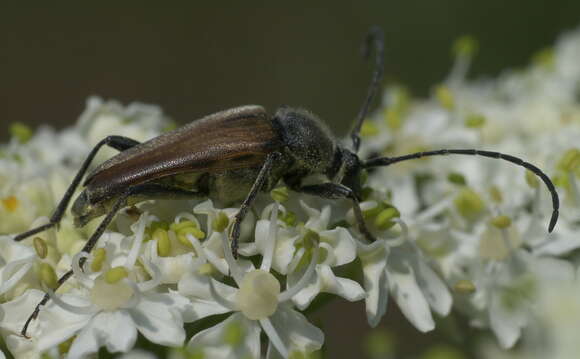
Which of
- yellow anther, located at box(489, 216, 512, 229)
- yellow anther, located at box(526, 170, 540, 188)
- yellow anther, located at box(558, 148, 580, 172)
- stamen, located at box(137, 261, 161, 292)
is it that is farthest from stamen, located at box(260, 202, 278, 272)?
yellow anther, located at box(558, 148, 580, 172)

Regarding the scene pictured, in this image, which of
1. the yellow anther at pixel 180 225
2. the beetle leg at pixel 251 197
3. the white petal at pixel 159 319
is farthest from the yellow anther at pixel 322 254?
the white petal at pixel 159 319

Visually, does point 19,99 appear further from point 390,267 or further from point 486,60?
point 390,267

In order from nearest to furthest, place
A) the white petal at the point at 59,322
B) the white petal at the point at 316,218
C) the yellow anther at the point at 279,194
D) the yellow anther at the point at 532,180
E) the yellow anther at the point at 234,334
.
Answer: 1. the yellow anther at the point at 234,334
2. the white petal at the point at 59,322
3. the white petal at the point at 316,218
4. the yellow anther at the point at 279,194
5. the yellow anther at the point at 532,180

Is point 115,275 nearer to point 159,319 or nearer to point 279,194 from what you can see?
point 159,319

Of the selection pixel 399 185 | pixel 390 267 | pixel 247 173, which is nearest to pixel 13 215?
pixel 247 173

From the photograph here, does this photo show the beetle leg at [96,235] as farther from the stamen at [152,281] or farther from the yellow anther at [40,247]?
the stamen at [152,281]

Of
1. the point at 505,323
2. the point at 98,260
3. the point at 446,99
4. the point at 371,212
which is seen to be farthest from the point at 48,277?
the point at 446,99

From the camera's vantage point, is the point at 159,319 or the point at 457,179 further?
the point at 457,179
